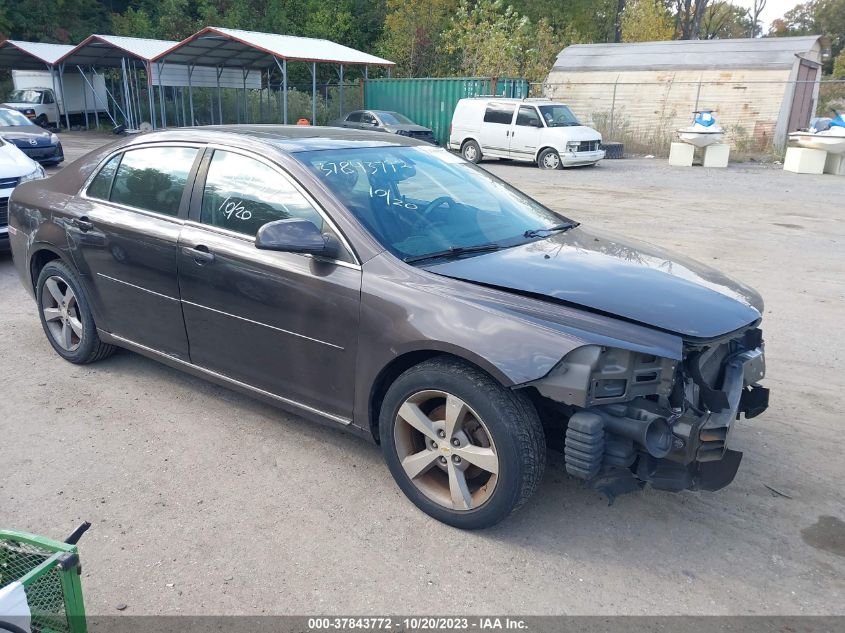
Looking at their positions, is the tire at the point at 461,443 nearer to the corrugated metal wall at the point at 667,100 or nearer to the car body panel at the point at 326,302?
the car body panel at the point at 326,302

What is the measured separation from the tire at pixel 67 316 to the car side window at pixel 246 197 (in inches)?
55.5

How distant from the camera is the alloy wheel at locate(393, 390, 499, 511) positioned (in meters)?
3.06

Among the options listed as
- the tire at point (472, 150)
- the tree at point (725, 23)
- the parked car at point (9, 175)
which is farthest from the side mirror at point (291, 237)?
the tree at point (725, 23)

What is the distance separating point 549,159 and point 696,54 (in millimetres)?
10245

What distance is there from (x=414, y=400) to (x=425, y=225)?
0.98 m

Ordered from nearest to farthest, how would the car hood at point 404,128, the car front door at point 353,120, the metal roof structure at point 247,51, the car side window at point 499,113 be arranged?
the car side window at point 499,113 → the car hood at point 404,128 → the car front door at point 353,120 → the metal roof structure at point 247,51

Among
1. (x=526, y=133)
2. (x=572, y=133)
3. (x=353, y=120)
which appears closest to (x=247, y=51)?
(x=353, y=120)

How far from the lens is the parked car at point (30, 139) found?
16.4 metres

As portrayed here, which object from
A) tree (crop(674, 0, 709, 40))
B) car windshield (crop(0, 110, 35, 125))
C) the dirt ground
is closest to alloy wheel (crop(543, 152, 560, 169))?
car windshield (crop(0, 110, 35, 125))

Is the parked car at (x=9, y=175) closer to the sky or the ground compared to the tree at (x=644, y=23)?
closer to the ground

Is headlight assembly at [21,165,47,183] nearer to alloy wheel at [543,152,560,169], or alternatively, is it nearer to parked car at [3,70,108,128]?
alloy wheel at [543,152,560,169]

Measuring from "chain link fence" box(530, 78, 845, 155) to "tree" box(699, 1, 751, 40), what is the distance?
39848 mm

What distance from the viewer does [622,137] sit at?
87.7 ft

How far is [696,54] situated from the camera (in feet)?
86.0
